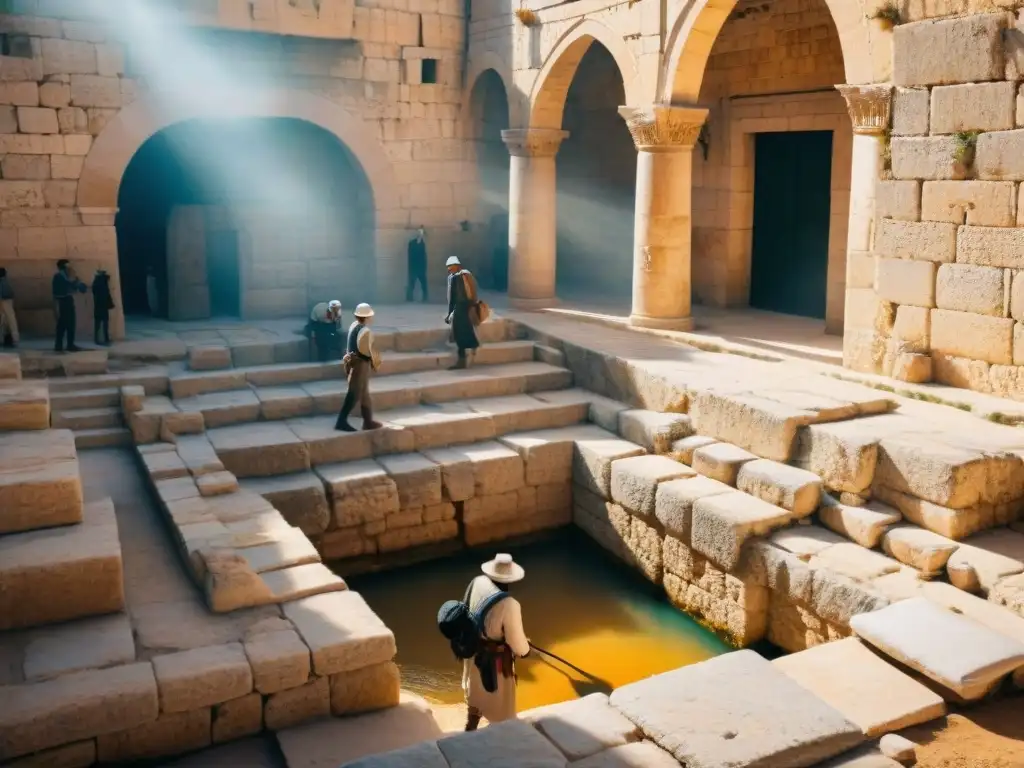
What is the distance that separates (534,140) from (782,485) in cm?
751

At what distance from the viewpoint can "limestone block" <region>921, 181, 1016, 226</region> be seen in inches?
313

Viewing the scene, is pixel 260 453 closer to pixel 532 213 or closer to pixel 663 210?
pixel 663 210

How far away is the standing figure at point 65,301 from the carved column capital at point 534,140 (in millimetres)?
6226

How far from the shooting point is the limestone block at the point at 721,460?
8.50 m

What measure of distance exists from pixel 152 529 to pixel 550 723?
A: 13.9 ft

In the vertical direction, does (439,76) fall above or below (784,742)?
above

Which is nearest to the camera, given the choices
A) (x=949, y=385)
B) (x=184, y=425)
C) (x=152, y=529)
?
(x=152, y=529)

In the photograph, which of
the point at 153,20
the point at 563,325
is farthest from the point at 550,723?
the point at 153,20

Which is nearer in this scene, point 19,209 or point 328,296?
point 19,209

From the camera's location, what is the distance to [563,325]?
42.0ft

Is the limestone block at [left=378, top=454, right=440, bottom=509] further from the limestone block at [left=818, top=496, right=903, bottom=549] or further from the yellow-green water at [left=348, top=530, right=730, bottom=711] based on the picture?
the limestone block at [left=818, top=496, right=903, bottom=549]

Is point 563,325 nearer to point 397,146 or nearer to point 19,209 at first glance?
point 397,146

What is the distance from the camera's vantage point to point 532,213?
13.9 metres

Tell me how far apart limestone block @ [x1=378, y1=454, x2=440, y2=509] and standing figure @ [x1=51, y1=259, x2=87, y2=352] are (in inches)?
173
